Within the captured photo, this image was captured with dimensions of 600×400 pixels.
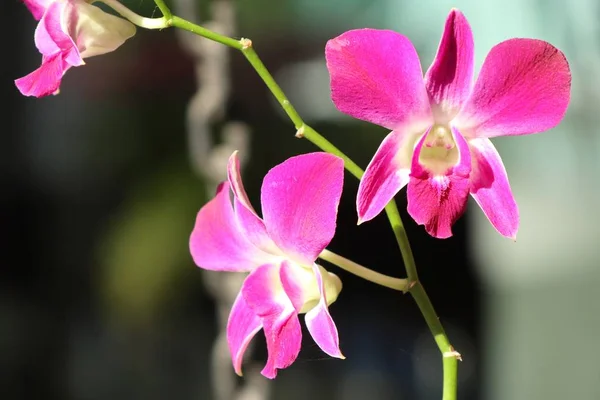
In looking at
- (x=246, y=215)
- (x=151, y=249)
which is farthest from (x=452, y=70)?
(x=151, y=249)

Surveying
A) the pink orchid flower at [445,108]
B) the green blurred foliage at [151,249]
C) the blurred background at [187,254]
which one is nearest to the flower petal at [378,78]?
the pink orchid flower at [445,108]

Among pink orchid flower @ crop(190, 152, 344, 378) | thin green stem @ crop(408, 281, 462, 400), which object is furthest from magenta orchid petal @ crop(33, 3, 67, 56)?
thin green stem @ crop(408, 281, 462, 400)

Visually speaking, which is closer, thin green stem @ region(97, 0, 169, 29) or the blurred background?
thin green stem @ region(97, 0, 169, 29)

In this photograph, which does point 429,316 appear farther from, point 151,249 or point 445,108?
point 151,249

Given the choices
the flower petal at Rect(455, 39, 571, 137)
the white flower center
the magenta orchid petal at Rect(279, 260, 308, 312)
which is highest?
the flower petal at Rect(455, 39, 571, 137)

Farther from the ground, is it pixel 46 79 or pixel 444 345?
pixel 46 79

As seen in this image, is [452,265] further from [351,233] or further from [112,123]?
[112,123]

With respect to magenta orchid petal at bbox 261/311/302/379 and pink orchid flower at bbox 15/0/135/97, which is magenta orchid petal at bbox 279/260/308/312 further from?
pink orchid flower at bbox 15/0/135/97

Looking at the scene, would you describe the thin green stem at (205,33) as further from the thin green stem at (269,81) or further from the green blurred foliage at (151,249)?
the green blurred foliage at (151,249)
